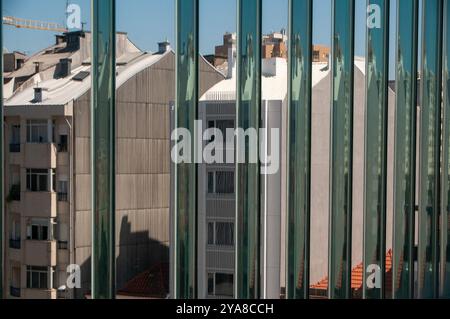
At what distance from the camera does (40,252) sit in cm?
184

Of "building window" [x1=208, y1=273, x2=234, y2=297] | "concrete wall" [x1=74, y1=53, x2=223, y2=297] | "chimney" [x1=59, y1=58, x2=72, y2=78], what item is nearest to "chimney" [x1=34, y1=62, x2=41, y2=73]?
"concrete wall" [x1=74, y1=53, x2=223, y2=297]

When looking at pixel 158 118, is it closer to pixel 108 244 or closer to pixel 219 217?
pixel 219 217

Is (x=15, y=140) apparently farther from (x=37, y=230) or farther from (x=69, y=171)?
(x=69, y=171)

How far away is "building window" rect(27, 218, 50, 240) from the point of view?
1809 mm

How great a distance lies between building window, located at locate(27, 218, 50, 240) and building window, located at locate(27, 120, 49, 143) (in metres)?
0.24

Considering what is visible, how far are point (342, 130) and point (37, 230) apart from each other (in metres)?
0.89

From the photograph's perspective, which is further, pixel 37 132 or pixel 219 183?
pixel 219 183

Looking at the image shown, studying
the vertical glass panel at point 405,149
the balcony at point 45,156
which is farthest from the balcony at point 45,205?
the vertical glass panel at point 405,149

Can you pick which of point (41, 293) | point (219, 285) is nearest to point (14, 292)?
point (41, 293)

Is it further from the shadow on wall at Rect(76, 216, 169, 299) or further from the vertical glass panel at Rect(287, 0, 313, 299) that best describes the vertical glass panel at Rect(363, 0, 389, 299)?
the shadow on wall at Rect(76, 216, 169, 299)

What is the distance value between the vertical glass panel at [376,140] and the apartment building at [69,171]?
0.46 meters

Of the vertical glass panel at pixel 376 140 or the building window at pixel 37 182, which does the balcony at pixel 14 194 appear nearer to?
the building window at pixel 37 182
